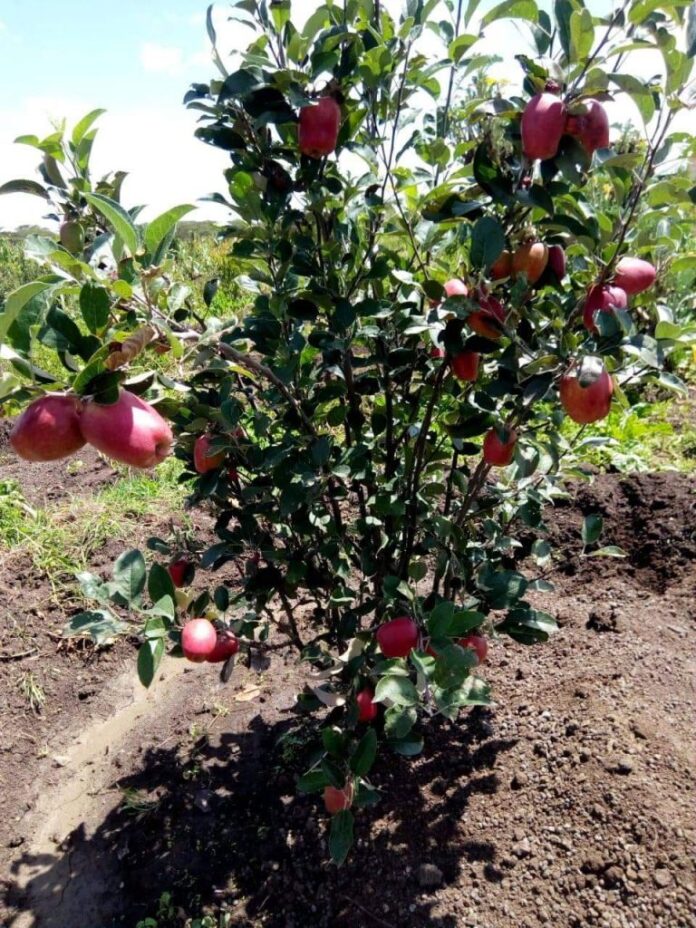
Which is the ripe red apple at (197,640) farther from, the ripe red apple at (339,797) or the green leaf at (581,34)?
the green leaf at (581,34)

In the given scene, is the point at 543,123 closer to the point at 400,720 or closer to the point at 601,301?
the point at 601,301

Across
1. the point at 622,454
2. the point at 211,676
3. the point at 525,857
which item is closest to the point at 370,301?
the point at 525,857

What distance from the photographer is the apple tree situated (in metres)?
1.07

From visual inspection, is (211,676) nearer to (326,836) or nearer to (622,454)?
(326,836)

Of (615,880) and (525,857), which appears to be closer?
(615,880)

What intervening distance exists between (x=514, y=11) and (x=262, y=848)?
194 cm

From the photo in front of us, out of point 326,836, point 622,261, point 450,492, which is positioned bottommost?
point 326,836

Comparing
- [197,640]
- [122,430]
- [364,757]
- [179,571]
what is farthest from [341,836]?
[122,430]

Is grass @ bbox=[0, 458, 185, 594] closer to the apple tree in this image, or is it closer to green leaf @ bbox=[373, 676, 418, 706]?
the apple tree

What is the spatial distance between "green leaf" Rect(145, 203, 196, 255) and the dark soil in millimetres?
1501

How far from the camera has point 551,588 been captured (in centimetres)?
181

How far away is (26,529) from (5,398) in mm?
2647

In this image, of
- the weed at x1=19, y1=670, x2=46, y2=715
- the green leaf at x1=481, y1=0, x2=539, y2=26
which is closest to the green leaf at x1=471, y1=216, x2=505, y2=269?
the green leaf at x1=481, y1=0, x2=539, y2=26

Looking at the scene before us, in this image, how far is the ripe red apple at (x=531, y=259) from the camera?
1.25 metres
